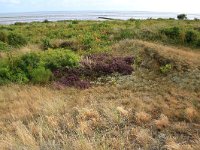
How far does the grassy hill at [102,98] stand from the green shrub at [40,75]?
0.13ft

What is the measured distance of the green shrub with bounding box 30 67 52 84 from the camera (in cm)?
1313

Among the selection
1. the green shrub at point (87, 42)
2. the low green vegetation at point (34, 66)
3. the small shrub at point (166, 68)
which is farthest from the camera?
the green shrub at point (87, 42)

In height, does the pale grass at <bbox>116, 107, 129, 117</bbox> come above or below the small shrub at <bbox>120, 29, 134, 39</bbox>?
below

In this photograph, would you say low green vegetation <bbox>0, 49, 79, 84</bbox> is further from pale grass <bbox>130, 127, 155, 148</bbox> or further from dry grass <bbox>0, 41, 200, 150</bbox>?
pale grass <bbox>130, 127, 155, 148</bbox>

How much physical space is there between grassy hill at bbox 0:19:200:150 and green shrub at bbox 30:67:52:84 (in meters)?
0.04

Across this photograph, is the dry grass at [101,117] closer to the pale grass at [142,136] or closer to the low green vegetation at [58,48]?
the pale grass at [142,136]

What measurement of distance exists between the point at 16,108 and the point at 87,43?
427 inches

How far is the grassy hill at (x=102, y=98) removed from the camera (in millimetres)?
7426

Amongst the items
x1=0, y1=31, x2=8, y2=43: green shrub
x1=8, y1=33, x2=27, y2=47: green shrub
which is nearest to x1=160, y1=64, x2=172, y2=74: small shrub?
x1=8, y1=33, x2=27, y2=47: green shrub

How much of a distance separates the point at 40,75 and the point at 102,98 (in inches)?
137

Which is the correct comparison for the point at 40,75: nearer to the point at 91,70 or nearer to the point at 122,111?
the point at 91,70

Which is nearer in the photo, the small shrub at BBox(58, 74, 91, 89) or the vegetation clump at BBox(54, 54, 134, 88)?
the small shrub at BBox(58, 74, 91, 89)

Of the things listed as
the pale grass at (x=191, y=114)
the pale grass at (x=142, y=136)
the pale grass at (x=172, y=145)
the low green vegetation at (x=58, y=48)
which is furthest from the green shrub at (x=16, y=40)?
the pale grass at (x=172, y=145)

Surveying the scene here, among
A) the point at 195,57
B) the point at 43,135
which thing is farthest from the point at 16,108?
the point at 195,57
